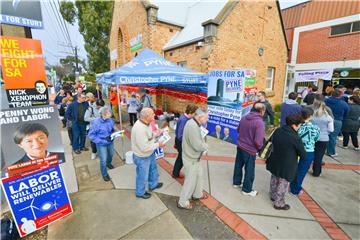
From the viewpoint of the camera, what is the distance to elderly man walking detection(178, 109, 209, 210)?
9.21 feet

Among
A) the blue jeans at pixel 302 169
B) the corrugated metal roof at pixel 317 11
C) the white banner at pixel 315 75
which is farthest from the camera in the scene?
the corrugated metal roof at pixel 317 11

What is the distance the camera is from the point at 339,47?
525 inches

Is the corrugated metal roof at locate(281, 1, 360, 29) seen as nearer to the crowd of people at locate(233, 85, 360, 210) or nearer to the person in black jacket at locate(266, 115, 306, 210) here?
the crowd of people at locate(233, 85, 360, 210)

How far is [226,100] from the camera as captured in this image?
238 inches

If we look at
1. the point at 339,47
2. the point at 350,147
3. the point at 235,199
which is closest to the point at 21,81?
the point at 235,199

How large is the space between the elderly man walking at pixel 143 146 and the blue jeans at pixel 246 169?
158 cm

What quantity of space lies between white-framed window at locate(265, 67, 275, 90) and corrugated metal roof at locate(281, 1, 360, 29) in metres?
7.36

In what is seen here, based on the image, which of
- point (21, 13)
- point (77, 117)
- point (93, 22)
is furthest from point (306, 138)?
point (93, 22)

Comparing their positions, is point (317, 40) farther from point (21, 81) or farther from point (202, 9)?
point (21, 81)

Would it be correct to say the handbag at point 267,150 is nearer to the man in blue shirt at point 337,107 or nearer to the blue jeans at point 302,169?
the blue jeans at point 302,169

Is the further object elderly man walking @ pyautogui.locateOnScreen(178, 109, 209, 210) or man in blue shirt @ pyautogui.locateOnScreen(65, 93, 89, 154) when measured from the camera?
man in blue shirt @ pyautogui.locateOnScreen(65, 93, 89, 154)

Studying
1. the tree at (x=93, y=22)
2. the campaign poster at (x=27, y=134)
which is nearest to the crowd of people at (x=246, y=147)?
the campaign poster at (x=27, y=134)

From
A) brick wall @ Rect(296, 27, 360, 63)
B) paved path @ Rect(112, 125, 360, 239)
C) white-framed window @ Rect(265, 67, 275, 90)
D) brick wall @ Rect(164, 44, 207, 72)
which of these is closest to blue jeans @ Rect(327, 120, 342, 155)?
paved path @ Rect(112, 125, 360, 239)

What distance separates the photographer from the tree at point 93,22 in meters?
20.1
